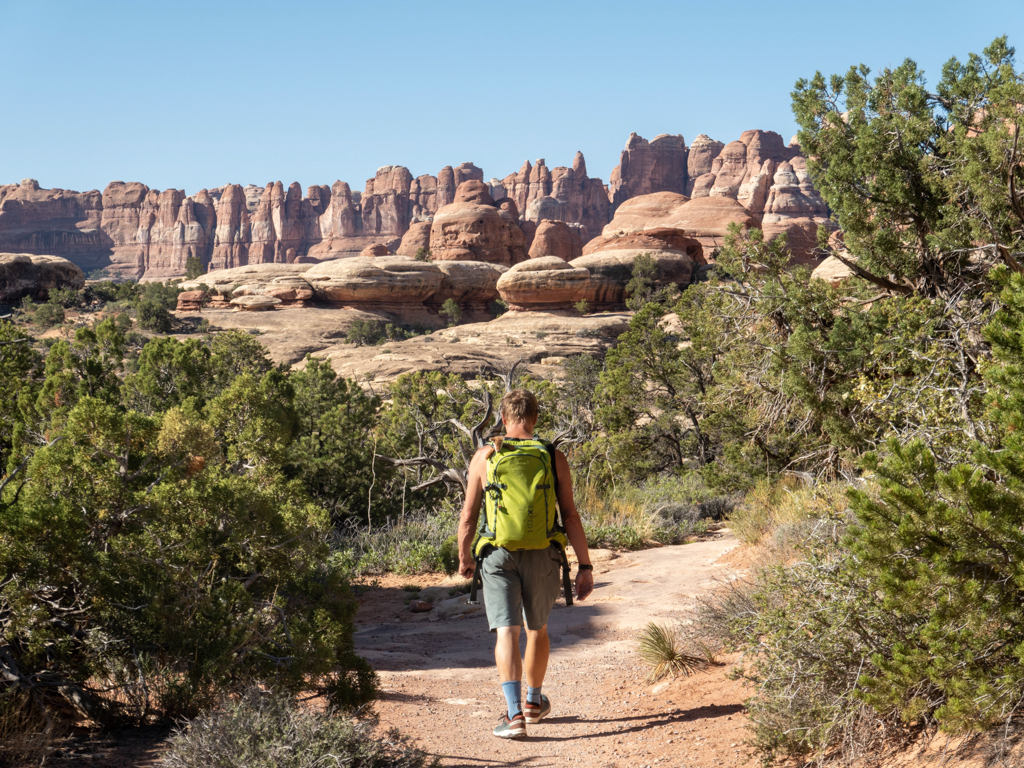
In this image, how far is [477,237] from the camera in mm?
67750

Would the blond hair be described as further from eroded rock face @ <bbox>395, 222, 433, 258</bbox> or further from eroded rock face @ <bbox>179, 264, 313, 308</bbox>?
eroded rock face @ <bbox>395, 222, 433, 258</bbox>

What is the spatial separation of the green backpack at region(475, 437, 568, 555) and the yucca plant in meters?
1.65

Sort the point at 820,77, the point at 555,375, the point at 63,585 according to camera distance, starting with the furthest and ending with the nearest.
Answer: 1. the point at 555,375
2. the point at 820,77
3. the point at 63,585

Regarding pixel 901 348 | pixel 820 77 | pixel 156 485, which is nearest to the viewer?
pixel 156 485

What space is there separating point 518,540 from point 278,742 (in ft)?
4.47

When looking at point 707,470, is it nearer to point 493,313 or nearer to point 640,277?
point 640,277

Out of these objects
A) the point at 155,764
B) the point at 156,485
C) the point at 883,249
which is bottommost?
the point at 155,764

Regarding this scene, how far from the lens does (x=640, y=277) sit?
4741 centimetres

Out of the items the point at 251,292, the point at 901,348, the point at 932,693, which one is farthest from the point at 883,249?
the point at 251,292

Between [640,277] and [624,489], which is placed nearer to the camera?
[624,489]

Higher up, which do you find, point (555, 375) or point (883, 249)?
point (883, 249)

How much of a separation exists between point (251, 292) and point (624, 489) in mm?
40748

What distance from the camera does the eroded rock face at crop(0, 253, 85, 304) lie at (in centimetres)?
4812

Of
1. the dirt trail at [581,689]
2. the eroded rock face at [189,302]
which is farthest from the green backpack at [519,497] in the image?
the eroded rock face at [189,302]
